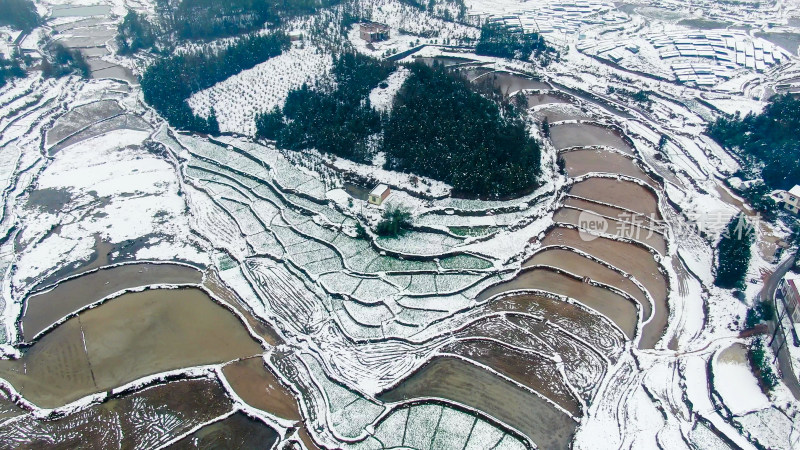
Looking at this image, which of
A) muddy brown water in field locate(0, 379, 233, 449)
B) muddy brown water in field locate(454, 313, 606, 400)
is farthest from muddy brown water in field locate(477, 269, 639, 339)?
muddy brown water in field locate(0, 379, 233, 449)

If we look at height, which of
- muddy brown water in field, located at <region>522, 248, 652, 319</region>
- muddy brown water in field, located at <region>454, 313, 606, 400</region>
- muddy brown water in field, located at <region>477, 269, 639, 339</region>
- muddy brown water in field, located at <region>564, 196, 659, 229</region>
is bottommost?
muddy brown water in field, located at <region>454, 313, 606, 400</region>

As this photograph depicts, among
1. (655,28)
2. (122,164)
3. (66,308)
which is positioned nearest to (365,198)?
(66,308)

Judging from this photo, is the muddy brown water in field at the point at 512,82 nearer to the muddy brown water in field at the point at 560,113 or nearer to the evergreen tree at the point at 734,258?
the muddy brown water in field at the point at 560,113

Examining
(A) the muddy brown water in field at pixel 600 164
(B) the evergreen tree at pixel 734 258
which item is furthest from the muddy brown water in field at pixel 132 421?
(A) the muddy brown water in field at pixel 600 164

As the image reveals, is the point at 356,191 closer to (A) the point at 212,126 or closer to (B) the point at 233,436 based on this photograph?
(A) the point at 212,126

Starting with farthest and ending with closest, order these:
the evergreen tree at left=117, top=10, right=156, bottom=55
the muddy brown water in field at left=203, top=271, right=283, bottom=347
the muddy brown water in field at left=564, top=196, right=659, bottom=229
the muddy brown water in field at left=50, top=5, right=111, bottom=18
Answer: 1. the muddy brown water in field at left=50, top=5, right=111, bottom=18
2. the evergreen tree at left=117, top=10, right=156, bottom=55
3. the muddy brown water in field at left=564, top=196, right=659, bottom=229
4. the muddy brown water in field at left=203, top=271, right=283, bottom=347

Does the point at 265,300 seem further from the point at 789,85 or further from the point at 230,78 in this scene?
the point at 789,85

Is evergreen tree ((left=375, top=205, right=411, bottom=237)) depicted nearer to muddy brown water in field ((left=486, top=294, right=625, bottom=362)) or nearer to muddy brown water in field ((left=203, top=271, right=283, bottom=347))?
muddy brown water in field ((left=486, top=294, right=625, bottom=362))
